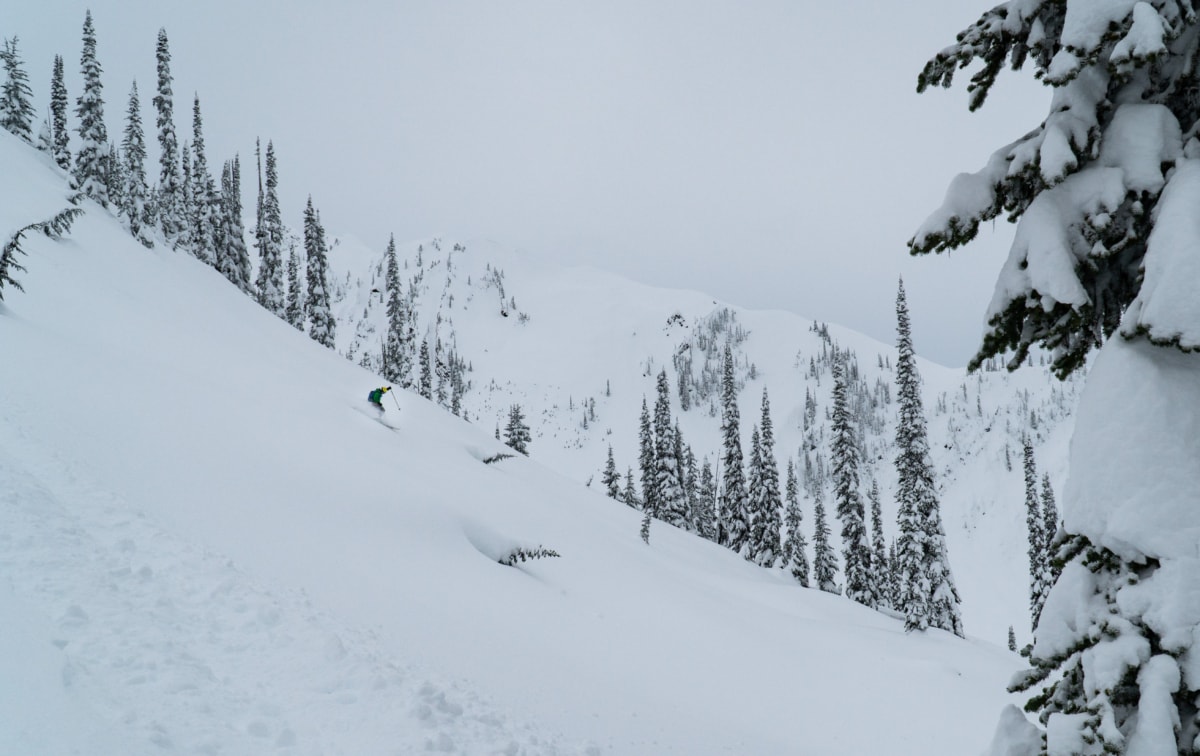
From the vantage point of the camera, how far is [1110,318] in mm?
4090

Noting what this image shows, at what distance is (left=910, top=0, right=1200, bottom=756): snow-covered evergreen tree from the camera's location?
121 inches

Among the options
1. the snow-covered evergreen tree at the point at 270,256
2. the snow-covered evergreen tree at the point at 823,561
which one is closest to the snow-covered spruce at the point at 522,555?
the snow-covered evergreen tree at the point at 823,561

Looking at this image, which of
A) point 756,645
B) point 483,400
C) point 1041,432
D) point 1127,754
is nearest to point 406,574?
point 1127,754

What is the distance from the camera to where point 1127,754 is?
3.01 metres

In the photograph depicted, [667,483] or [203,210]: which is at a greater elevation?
[203,210]

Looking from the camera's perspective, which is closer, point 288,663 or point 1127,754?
point 1127,754

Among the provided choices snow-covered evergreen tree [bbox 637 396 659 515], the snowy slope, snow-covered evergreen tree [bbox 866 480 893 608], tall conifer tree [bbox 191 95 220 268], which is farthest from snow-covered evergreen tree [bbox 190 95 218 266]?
snow-covered evergreen tree [bbox 866 480 893 608]

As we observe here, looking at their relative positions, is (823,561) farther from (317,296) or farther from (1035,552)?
(317,296)

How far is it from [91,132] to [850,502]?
191 ft

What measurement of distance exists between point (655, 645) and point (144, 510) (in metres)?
8.80

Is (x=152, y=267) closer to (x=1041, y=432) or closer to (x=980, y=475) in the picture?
(x=980, y=475)

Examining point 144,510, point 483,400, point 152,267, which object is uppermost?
point 152,267

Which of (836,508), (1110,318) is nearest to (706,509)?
(836,508)

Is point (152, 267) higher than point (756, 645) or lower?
higher
